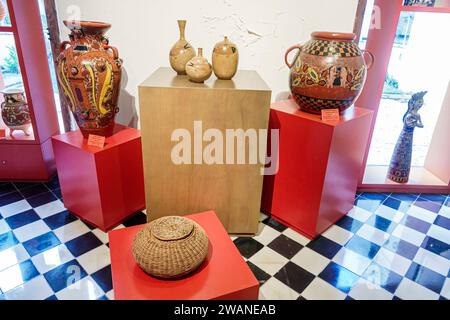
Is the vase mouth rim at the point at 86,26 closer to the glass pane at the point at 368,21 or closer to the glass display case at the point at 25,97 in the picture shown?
the glass display case at the point at 25,97

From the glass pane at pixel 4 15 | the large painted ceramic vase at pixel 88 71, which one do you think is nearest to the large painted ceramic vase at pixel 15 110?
the glass pane at pixel 4 15

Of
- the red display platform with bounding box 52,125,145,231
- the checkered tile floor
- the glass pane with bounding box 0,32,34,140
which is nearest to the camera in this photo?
the checkered tile floor

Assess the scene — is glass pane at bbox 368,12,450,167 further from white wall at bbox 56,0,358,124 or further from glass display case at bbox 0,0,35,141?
glass display case at bbox 0,0,35,141

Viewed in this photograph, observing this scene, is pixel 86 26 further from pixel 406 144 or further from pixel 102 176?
pixel 406 144

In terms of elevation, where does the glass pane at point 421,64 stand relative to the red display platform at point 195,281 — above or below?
above

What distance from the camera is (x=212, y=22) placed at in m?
2.04

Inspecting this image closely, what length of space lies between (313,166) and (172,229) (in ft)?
3.01

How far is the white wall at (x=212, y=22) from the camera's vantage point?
2.01m

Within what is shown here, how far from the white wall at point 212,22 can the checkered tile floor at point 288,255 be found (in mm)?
1125

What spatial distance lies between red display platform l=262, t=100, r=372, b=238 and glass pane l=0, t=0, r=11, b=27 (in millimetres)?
1791

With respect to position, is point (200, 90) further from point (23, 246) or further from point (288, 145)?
point (23, 246)

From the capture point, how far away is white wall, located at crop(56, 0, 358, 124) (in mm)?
2008

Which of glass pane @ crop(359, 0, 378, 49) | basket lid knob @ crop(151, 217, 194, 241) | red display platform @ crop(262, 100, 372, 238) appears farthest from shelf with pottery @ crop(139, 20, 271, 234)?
glass pane @ crop(359, 0, 378, 49)

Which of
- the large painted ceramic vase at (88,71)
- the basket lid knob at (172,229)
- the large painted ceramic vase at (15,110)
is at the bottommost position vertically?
the basket lid knob at (172,229)
